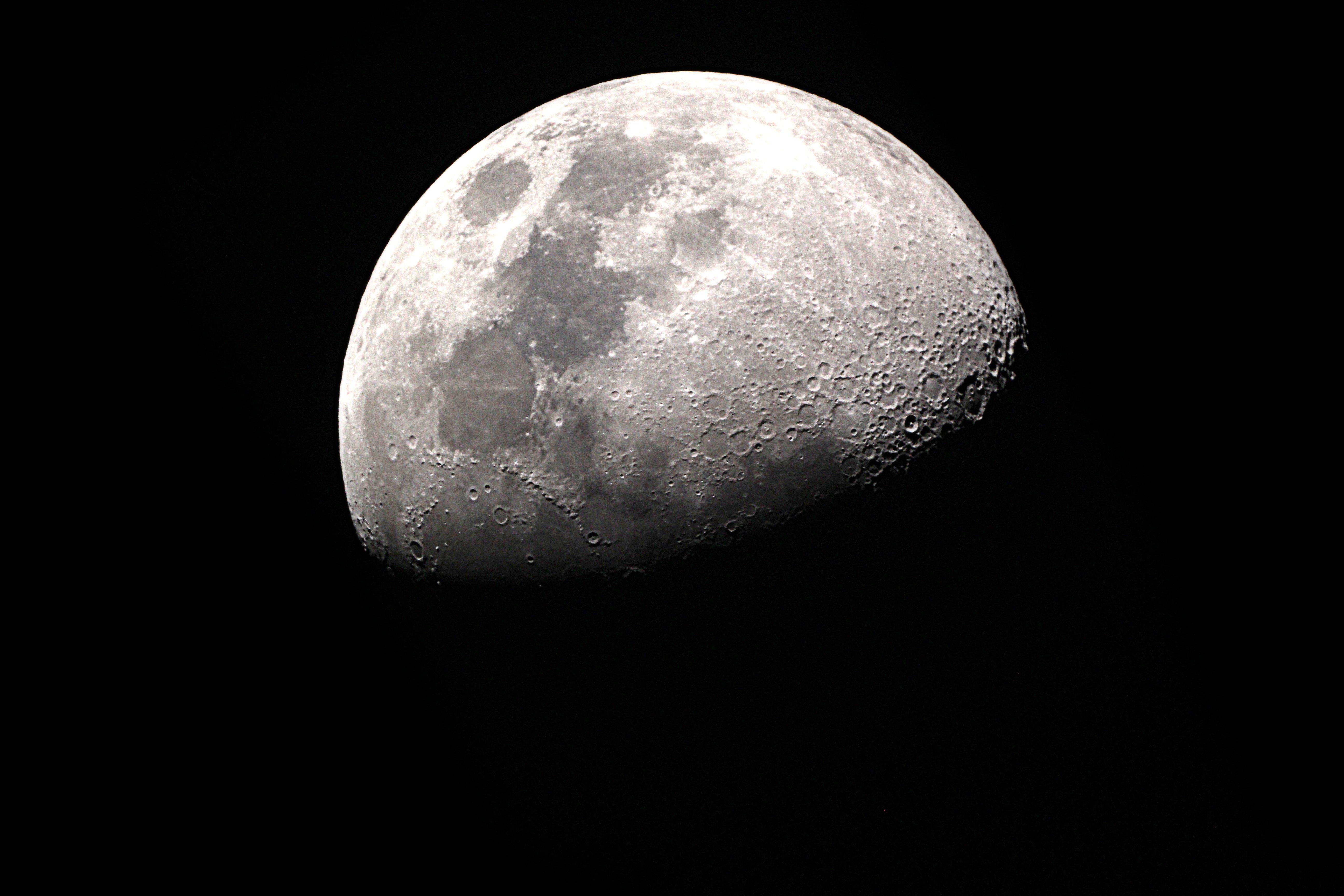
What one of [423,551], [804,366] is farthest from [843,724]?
[423,551]

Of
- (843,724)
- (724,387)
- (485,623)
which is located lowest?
(843,724)

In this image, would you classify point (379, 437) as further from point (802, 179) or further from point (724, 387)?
point (802, 179)

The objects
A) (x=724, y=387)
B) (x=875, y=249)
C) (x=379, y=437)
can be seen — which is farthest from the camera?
(x=379, y=437)

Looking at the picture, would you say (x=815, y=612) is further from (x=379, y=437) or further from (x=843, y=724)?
(x=379, y=437)

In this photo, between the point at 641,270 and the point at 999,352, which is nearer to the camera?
the point at 641,270

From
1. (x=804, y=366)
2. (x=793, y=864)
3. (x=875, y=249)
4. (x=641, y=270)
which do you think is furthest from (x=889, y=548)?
(x=793, y=864)

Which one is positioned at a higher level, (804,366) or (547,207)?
(547,207)

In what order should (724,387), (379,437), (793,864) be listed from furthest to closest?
1. (793,864)
2. (379,437)
3. (724,387)
